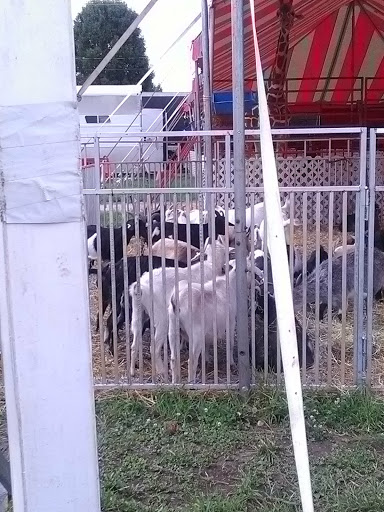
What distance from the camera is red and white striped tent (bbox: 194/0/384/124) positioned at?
40.7 ft

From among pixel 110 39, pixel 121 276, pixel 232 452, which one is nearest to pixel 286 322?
pixel 232 452

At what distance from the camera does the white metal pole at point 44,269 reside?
168cm

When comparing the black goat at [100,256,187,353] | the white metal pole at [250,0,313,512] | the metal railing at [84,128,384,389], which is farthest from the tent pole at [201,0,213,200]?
the white metal pole at [250,0,313,512]

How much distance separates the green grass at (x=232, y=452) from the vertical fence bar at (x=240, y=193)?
1.09 feet

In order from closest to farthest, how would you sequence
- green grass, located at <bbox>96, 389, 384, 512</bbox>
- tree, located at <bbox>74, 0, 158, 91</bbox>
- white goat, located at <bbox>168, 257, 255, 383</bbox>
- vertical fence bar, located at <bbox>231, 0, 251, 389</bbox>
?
1. green grass, located at <bbox>96, 389, 384, 512</bbox>
2. vertical fence bar, located at <bbox>231, 0, 251, 389</bbox>
3. white goat, located at <bbox>168, 257, 255, 383</bbox>
4. tree, located at <bbox>74, 0, 158, 91</bbox>

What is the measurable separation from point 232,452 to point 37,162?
3.10m

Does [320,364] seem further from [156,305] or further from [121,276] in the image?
[121,276]

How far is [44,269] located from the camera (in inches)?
67.8

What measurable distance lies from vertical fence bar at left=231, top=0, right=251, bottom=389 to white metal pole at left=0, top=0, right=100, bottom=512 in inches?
116

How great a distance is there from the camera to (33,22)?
1.65 m

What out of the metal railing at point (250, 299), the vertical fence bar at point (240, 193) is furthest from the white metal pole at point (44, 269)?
the metal railing at point (250, 299)

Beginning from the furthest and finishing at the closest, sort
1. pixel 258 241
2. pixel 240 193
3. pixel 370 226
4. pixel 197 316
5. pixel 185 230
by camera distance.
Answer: pixel 258 241, pixel 185 230, pixel 197 316, pixel 370 226, pixel 240 193

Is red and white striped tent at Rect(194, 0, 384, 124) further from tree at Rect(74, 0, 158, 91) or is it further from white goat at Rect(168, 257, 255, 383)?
tree at Rect(74, 0, 158, 91)

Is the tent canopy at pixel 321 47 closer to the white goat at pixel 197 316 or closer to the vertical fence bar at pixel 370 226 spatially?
the vertical fence bar at pixel 370 226
